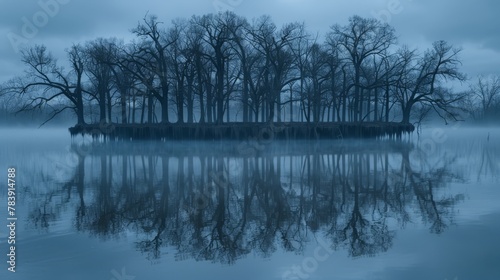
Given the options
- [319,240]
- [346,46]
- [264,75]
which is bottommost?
[319,240]

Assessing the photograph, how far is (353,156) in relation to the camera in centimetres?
2930

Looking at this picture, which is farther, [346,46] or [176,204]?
[346,46]

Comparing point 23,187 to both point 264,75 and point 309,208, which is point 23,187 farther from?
point 264,75

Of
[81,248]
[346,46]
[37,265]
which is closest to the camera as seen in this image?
[37,265]

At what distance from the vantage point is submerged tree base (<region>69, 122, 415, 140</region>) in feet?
157

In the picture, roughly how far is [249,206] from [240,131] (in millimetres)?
33816

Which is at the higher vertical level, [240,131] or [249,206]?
[240,131]

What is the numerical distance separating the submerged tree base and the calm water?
2642 cm

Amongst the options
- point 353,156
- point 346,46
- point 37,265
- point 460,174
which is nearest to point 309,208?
point 37,265

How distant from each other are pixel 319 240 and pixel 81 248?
4577 millimetres

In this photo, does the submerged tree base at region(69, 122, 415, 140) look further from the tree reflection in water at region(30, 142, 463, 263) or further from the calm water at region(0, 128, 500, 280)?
the calm water at region(0, 128, 500, 280)

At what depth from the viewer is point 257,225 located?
11852 millimetres

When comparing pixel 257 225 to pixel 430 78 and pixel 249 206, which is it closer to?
pixel 249 206

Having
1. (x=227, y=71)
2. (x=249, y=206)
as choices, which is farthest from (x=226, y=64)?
(x=249, y=206)
